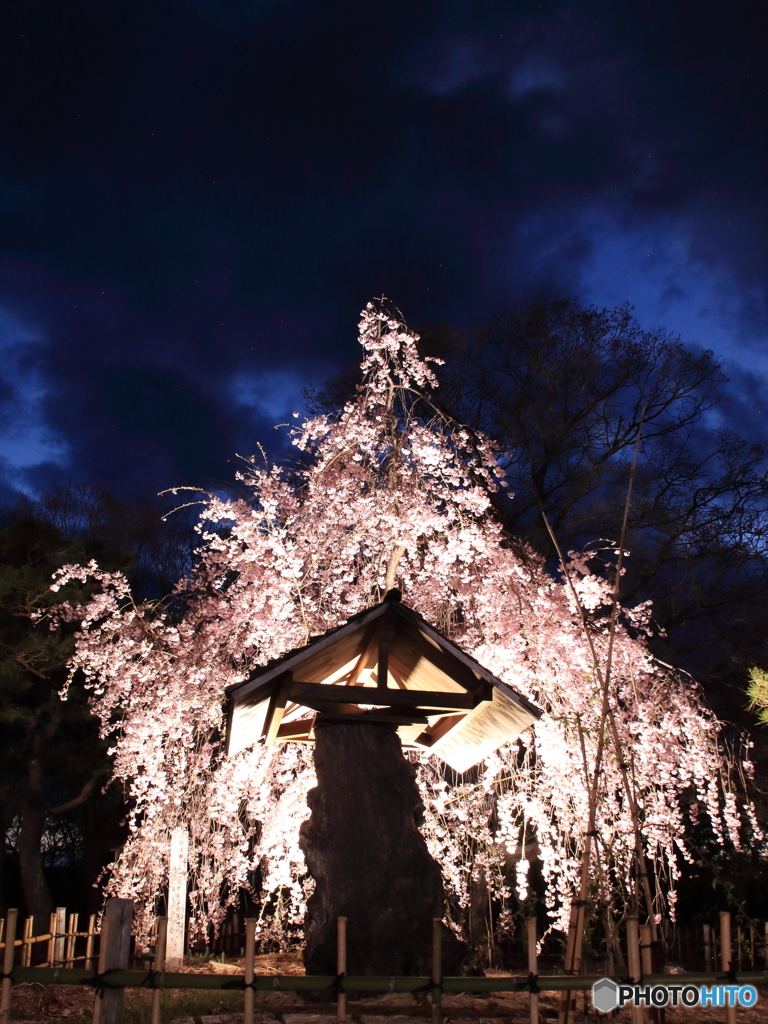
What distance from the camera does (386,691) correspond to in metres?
5.07

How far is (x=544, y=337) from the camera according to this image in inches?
561

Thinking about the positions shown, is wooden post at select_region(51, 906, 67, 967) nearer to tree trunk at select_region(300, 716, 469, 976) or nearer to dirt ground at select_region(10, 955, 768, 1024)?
dirt ground at select_region(10, 955, 768, 1024)

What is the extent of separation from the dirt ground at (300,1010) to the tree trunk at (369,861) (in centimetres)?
25

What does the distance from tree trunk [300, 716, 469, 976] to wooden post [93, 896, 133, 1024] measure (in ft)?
6.59

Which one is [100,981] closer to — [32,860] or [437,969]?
[437,969]

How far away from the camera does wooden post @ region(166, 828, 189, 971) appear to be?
312 inches

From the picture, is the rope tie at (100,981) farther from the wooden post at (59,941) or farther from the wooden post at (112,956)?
the wooden post at (59,941)

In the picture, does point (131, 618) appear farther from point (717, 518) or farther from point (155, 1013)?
point (717, 518)

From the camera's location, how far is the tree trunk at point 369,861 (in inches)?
197

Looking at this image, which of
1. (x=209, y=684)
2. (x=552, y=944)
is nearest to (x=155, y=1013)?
(x=209, y=684)

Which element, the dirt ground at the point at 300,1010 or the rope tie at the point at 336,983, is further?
the dirt ground at the point at 300,1010

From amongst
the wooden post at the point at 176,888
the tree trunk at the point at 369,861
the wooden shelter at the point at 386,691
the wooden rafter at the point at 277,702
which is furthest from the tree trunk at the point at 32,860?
the tree trunk at the point at 369,861

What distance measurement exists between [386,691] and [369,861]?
123 cm

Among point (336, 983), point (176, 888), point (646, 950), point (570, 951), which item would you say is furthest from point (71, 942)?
point (646, 950)
